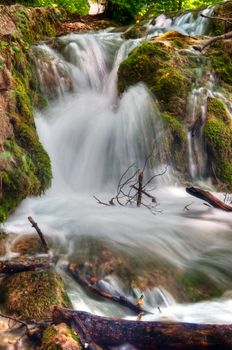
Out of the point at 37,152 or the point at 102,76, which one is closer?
the point at 37,152

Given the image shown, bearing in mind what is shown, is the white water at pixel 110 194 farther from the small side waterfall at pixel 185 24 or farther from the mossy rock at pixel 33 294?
the small side waterfall at pixel 185 24

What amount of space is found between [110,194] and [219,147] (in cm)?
217

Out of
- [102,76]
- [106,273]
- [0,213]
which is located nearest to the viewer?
[106,273]

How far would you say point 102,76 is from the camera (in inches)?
380

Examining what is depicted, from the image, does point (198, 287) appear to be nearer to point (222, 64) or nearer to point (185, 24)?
point (222, 64)

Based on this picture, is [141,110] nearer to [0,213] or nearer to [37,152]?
[37,152]

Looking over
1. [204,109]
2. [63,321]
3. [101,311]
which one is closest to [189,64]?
[204,109]

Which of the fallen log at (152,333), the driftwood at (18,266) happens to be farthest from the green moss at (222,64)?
the fallen log at (152,333)

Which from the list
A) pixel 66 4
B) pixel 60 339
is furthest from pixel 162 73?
pixel 66 4

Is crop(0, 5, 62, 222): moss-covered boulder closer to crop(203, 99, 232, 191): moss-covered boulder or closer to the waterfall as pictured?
the waterfall

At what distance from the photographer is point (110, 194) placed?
23.1 ft

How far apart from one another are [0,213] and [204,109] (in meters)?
4.61

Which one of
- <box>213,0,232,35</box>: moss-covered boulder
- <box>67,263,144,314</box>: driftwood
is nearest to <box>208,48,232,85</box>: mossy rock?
<box>213,0,232,35</box>: moss-covered boulder

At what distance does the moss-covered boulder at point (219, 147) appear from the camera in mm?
7535
